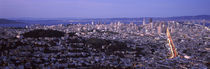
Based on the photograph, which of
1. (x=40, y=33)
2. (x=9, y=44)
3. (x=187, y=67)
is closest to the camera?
(x=187, y=67)

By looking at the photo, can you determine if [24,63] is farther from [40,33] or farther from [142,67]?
[40,33]

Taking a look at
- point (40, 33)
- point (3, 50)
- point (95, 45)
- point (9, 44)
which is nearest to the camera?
point (3, 50)

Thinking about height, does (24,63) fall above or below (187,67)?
above

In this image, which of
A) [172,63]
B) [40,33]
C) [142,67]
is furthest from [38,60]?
[40,33]

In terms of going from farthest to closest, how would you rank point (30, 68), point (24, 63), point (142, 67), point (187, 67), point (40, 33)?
point (40, 33), point (187, 67), point (142, 67), point (24, 63), point (30, 68)

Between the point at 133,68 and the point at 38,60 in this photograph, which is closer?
the point at 133,68

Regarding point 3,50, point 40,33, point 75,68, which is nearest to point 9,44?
point 3,50

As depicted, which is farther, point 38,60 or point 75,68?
point 38,60

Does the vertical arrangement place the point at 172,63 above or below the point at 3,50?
below

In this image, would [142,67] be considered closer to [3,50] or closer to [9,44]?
[3,50]
